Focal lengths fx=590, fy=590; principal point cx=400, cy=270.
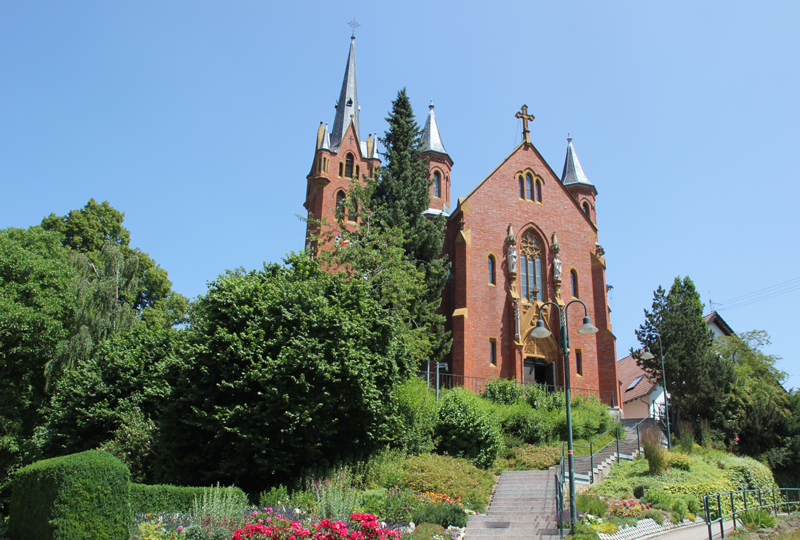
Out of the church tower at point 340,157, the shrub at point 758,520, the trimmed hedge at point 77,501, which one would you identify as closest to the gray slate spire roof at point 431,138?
the church tower at point 340,157

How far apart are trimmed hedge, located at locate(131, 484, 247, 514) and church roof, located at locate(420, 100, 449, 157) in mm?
27866

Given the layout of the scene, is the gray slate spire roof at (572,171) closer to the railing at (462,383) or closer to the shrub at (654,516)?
the railing at (462,383)

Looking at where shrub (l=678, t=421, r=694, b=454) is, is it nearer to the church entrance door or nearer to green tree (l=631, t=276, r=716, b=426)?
green tree (l=631, t=276, r=716, b=426)

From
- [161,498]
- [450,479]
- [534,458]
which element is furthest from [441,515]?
[534,458]

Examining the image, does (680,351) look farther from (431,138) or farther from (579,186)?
(431,138)

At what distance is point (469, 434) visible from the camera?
19.8 m

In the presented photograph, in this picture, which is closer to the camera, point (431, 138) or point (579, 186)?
point (431, 138)

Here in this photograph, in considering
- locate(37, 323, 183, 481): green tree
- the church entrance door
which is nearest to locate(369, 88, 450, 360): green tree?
the church entrance door

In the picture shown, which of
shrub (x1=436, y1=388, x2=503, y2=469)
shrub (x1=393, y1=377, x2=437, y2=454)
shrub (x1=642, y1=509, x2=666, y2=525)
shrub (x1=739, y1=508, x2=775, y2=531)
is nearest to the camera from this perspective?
shrub (x1=642, y1=509, x2=666, y2=525)

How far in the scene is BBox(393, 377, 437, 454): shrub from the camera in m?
18.6

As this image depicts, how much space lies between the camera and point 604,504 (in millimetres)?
14961

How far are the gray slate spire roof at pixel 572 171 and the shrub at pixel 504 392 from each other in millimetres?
20245

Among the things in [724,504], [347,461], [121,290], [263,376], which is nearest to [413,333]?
[347,461]

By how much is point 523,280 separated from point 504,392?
8.16 meters
